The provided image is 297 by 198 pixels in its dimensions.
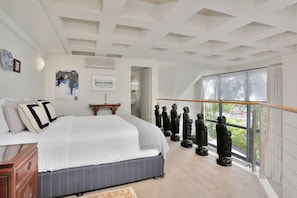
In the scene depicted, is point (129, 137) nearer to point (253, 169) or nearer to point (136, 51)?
point (253, 169)

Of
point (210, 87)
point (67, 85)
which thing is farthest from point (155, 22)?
point (210, 87)

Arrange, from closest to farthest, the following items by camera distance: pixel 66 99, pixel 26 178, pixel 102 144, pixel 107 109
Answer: pixel 26 178, pixel 102 144, pixel 66 99, pixel 107 109

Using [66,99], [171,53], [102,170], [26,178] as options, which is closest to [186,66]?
[171,53]

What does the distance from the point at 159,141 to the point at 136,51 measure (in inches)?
107

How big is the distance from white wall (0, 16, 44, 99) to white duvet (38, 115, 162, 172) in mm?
1137

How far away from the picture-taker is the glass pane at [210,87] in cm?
733

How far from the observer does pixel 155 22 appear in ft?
7.98

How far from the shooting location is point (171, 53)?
4.36 m

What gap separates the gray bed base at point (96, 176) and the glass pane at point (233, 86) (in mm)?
5316

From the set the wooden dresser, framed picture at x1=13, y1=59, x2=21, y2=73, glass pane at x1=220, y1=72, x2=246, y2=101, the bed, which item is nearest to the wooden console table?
framed picture at x1=13, y1=59, x2=21, y2=73

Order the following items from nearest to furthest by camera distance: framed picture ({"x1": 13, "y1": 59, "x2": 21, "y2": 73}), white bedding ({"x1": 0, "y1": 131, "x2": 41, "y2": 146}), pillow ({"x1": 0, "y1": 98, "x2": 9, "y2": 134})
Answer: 1. white bedding ({"x1": 0, "y1": 131, "x2": 41, "y2": 146})
2. pillow ({"x1": 0, "y1": 98, "x2": 9, "y2": 134})
3. framed picture ({"x1": 13, "y1": 59, "x2": 21, "y2": 73})

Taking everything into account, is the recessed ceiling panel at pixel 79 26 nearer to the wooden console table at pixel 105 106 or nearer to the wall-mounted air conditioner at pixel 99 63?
the wall-mounted air conditioner at pixel 99 63

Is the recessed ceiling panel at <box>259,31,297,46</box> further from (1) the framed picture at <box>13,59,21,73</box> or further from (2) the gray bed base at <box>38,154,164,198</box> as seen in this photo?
(1) the framed picture at <box>13,59,21,73</box>

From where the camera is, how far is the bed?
1.68m
